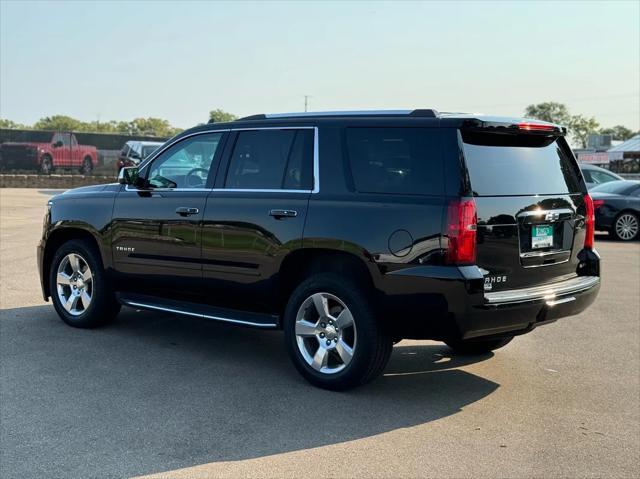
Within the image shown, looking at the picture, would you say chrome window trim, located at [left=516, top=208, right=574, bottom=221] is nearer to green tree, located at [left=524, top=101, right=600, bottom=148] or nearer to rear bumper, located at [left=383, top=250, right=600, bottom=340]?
rear bumper, located at [left=383, top=250, right=600, bottom=340]

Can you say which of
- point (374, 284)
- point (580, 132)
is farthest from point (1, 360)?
point (580, 132)

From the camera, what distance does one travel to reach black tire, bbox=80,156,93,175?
124 ft

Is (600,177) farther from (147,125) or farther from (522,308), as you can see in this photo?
(147,125)

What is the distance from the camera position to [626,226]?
55.3ft

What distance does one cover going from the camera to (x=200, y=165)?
21.2 feet

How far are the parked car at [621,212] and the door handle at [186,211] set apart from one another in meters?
12.7

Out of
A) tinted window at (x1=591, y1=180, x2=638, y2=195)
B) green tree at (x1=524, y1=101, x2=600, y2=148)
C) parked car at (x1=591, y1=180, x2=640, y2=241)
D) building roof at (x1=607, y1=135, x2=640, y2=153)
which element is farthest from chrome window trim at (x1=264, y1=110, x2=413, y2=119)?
green tree at (x1=524, y1=101, x2=600, y2=148)

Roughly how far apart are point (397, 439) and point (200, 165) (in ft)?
9.97

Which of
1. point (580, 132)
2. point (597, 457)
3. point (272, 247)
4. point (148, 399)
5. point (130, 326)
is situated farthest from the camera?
point (580, 132)

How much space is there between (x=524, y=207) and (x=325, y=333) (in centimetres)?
167

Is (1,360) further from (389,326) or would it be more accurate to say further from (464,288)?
(464,288)

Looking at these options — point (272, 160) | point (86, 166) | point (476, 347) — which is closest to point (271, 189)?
point (272, 160)

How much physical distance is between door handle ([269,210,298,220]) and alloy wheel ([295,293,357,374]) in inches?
24.5

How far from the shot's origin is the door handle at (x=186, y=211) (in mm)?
6250
